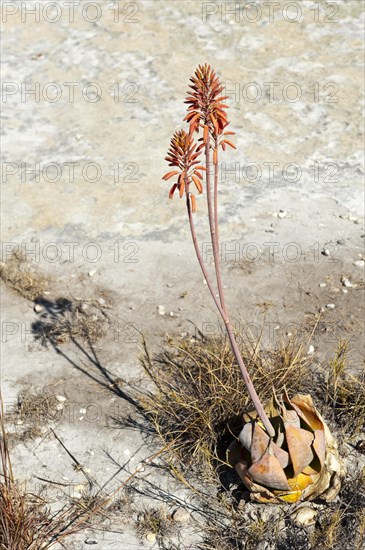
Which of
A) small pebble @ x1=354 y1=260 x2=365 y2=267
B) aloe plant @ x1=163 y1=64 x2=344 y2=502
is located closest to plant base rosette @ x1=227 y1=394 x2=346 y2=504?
aloe plant @ x1=163 y1=64 x2=344 y2=502

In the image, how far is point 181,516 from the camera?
12.2 ft

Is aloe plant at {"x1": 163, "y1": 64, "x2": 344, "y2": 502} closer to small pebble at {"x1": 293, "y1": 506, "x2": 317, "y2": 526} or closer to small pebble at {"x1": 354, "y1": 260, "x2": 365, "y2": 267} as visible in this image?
small pebble at {"x1": 293, "y1": 506, "x2": 317, "y2": 526}

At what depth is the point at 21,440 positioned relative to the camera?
4168 millimetres

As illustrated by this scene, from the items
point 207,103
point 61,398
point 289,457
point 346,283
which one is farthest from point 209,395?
point 207,103

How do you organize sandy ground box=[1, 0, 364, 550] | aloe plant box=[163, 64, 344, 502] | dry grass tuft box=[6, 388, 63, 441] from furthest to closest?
1. sandy ground box=[1, 0, 364, 550]
2. dry grass tuft box=[6, 388, 63, 441]
3. aloe plant box=[163, 64, 344, 502]

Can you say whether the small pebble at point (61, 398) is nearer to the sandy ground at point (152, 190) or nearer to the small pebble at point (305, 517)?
the sandy ground at point (152, 190)

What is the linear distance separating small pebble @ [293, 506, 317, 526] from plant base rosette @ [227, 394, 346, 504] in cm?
7

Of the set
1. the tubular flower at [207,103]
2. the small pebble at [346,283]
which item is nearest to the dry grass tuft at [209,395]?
the small pebble at [346,283]

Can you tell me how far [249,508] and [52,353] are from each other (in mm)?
1647

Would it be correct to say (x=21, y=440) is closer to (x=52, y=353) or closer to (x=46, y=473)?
(x=46, y=473)

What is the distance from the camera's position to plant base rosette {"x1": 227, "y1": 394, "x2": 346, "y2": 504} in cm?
334

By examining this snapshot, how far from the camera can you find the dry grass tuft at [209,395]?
388cm

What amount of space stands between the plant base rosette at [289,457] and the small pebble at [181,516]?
38cm

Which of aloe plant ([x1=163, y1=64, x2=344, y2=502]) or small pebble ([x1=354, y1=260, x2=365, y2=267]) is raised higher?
small pebble ([x1=354, y1=260, x2=365, y2=267])
